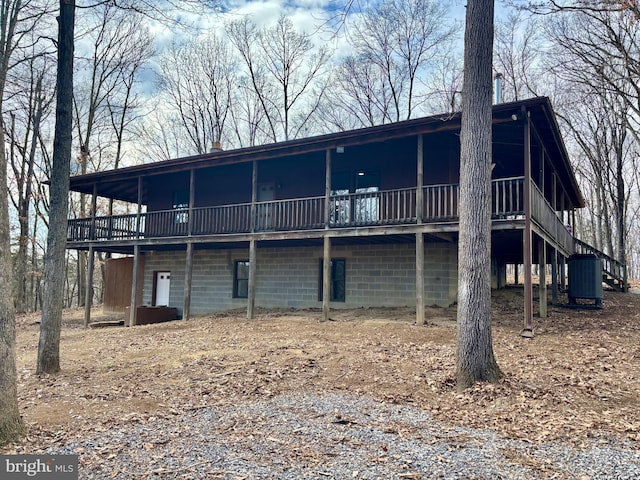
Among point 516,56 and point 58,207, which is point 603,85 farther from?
point 58,207

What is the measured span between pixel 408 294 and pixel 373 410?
8.77m

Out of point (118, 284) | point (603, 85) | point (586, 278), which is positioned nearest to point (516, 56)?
point (603, 85)

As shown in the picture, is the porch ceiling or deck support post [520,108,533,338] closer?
deck support post [520,108,533,338]

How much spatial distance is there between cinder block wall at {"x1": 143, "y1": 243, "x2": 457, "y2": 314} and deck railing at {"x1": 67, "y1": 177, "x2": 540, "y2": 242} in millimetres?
1526

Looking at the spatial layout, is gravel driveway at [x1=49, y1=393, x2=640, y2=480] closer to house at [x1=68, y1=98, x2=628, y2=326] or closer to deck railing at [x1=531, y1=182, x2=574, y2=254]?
house at [x1=68, y1=98, x2=628, y2=326]

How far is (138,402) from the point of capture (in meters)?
5.87

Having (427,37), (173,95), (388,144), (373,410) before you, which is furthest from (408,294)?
(173,95)

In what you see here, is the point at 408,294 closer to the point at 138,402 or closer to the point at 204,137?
the point at 138,402

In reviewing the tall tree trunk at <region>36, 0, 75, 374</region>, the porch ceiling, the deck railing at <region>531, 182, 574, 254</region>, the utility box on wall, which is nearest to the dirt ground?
the tall tree trunk at <region>36, 0, 75, 374</region>

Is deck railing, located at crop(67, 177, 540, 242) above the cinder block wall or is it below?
above

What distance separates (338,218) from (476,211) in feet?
23.9

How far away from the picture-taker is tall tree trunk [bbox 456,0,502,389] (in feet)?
20.4

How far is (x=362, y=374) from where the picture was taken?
281 inches

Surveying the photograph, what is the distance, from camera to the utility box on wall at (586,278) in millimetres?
13961
